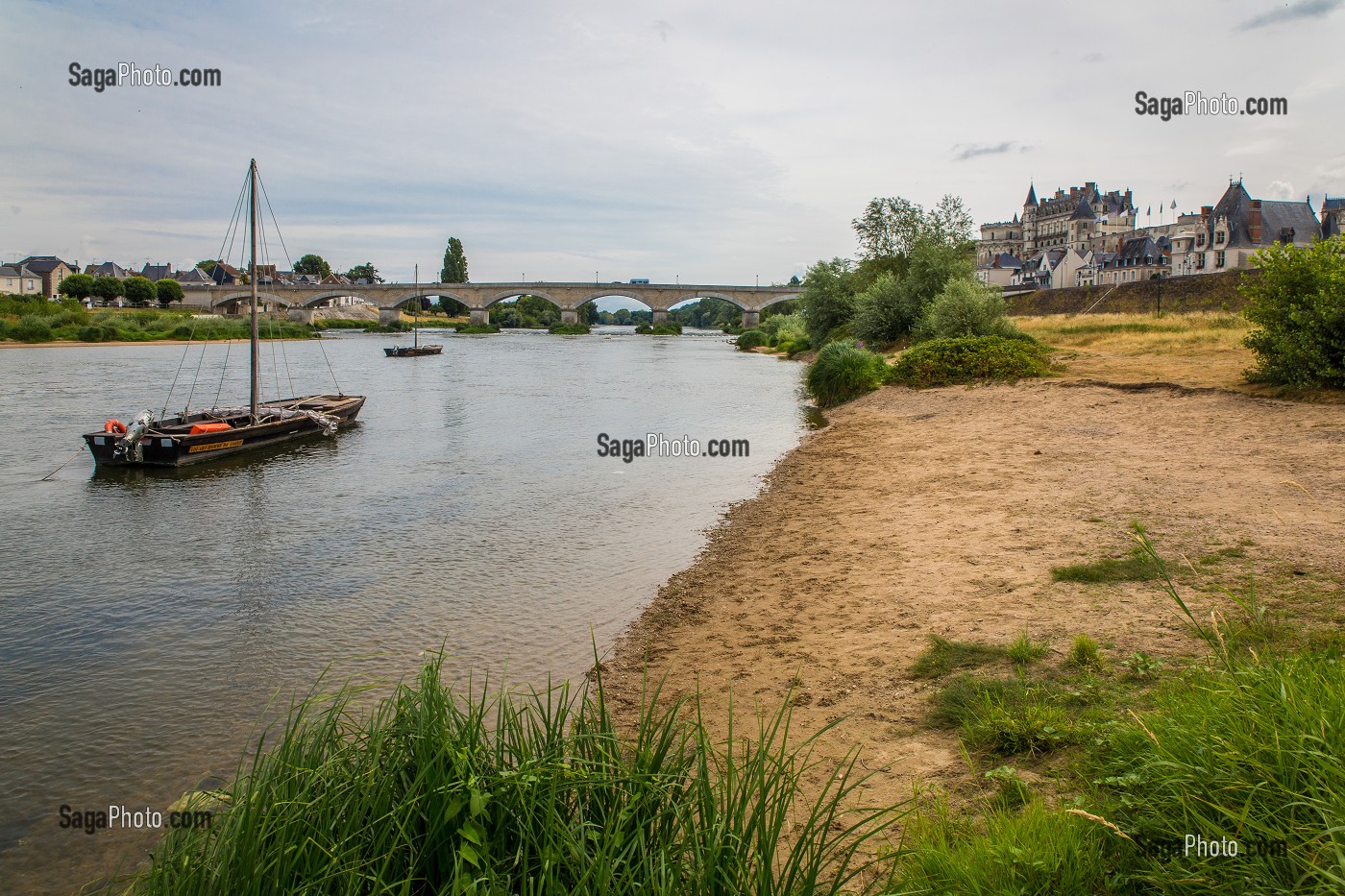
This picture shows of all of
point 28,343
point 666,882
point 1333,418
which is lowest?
point 666,882

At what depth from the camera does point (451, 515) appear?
15.4 metres

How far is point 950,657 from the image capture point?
22.1ft

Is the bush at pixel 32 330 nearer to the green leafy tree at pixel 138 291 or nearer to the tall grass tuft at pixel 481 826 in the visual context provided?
the green leafy tree at pixel 138 291

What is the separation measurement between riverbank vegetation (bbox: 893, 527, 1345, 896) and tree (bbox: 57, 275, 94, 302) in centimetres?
13215

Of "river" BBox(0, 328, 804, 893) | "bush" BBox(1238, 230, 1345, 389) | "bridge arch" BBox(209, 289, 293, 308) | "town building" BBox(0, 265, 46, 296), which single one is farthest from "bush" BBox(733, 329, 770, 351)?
"town building" BBox(0, 265, 46, 296)

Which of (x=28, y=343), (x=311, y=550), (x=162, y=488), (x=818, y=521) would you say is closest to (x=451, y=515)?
(x=311, y=550)

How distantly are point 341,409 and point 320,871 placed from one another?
27.8m

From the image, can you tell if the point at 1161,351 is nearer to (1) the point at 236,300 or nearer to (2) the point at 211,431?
(2) the point at 211,431

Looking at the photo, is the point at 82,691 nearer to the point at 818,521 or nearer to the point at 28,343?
the point at 818,521

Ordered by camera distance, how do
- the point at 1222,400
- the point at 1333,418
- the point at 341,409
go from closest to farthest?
the point at 1333,418 < the point at 1222,400 < the point at 341,409

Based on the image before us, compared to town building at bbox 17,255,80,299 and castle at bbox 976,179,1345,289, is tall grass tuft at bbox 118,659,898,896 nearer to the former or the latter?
castle at bbox 976,179,1345,289

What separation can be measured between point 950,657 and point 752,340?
8594 centimetres

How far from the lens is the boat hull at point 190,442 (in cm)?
2048

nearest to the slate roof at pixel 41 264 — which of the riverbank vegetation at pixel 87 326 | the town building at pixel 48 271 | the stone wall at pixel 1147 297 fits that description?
the town building at pixel 48 271
